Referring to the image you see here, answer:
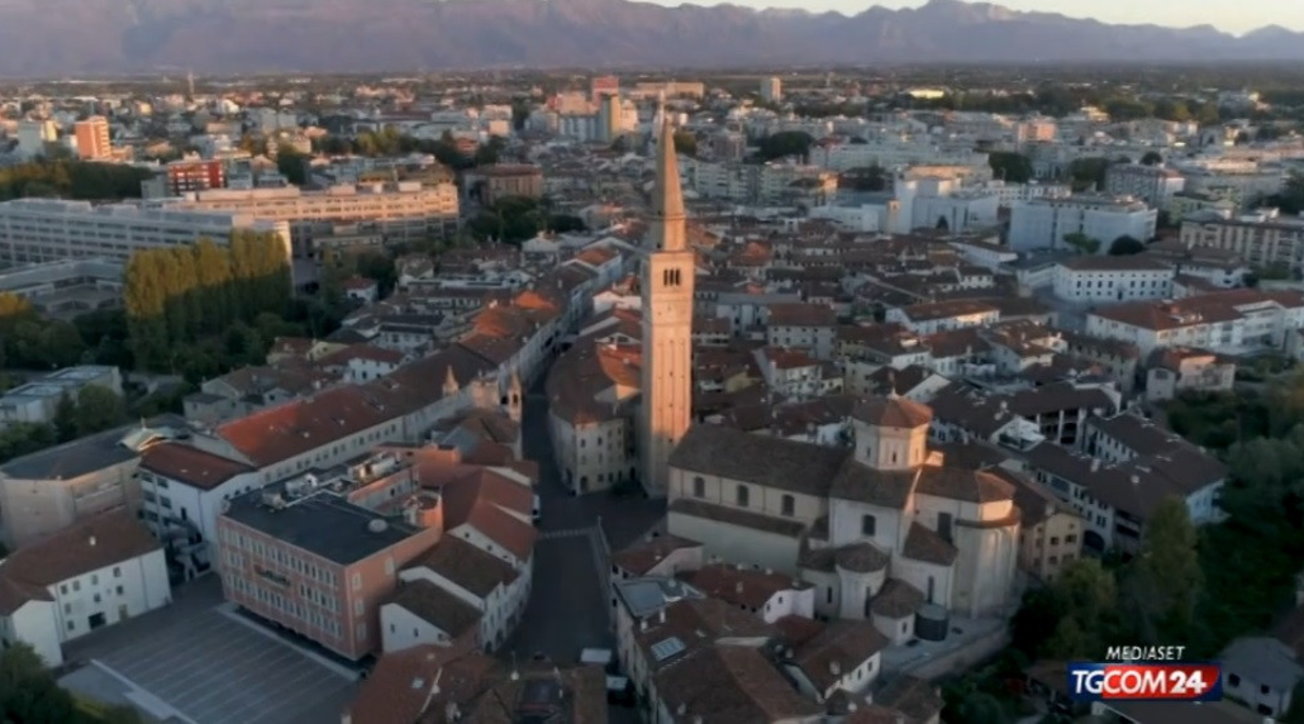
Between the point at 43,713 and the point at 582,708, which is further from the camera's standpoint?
the point at 43,713

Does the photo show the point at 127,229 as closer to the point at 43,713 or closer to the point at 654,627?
the point at 43,713

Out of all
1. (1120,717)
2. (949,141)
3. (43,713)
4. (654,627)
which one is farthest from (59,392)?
(949,141)

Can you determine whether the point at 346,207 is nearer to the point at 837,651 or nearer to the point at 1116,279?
the point at 1116,279

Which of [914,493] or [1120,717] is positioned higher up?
[914,493]

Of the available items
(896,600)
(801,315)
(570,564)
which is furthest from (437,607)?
(801,315)

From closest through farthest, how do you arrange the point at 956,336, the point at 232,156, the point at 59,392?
the point at 59,392 → the point at 956,336 → the point at 232,156
